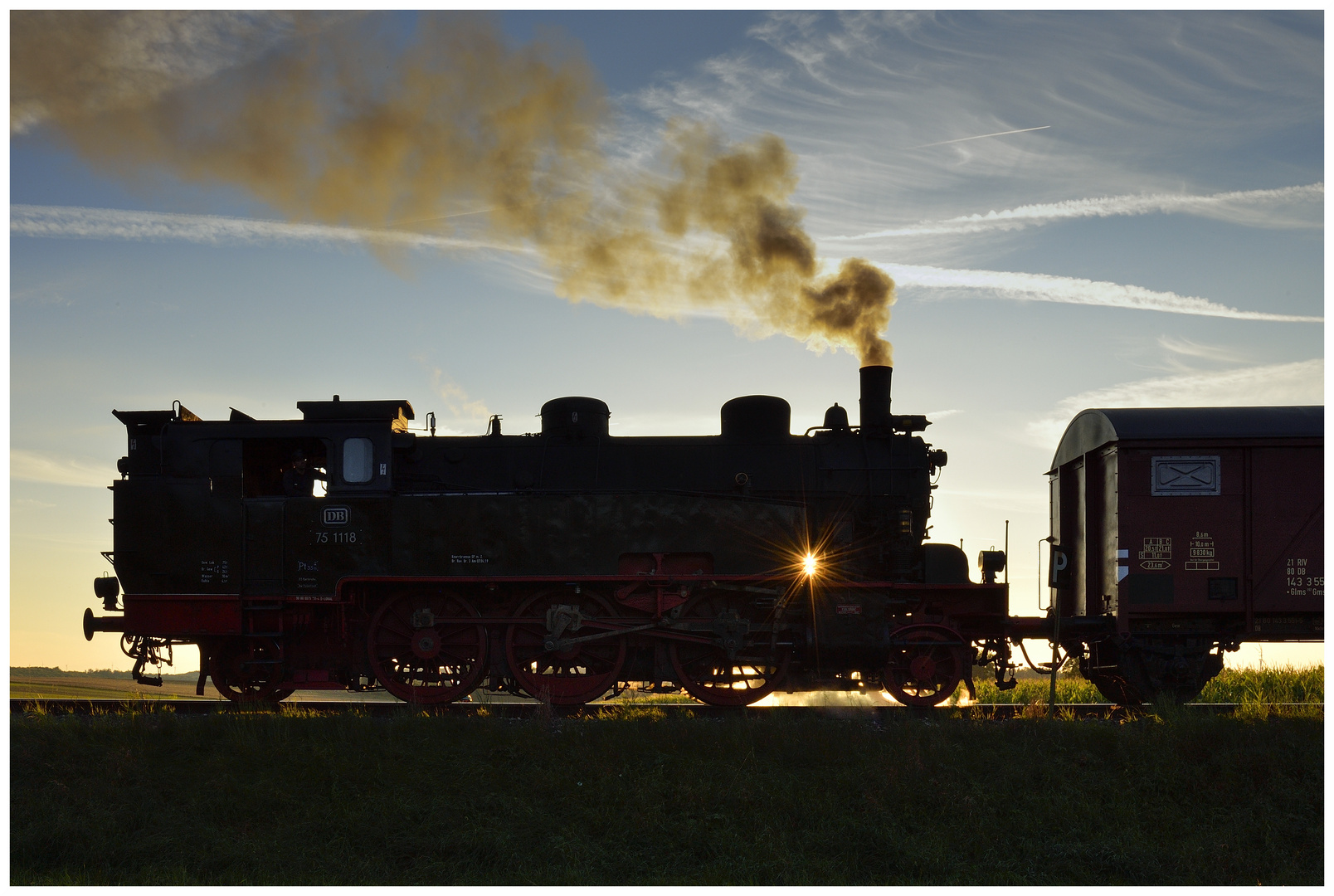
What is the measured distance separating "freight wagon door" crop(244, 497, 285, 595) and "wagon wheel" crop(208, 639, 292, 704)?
649 millimetres

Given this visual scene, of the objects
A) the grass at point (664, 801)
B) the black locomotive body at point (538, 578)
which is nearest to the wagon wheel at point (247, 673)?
the black locomotive body at point (538, 578)

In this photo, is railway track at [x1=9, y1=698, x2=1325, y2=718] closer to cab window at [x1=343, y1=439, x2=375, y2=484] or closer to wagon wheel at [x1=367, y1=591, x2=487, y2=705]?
wagon wheel at [x1=367, y1=591, x2=487, y2=705]

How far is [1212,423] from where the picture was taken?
36.2ft

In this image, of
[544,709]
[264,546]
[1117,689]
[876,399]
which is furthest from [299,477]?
[1117,689]

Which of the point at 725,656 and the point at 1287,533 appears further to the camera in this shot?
the point at 725,656

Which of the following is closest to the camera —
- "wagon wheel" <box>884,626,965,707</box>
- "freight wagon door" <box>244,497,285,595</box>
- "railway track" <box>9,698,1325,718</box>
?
"railway track" <box>9,698,1325,718</box>

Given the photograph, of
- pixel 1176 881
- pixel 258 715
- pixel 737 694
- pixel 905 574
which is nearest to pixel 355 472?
pixel 258 715

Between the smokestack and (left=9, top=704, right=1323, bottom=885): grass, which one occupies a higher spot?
the smokestack

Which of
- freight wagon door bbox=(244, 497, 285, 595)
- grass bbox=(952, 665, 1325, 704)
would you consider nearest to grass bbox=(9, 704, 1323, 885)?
freight wagon door bbox=(244, 497, 285, 595)

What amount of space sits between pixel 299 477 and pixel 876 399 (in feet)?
23.5

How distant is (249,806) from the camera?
Answer: 831 centimetres

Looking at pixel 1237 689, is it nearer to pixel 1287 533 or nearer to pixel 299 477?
pixel 1287 533

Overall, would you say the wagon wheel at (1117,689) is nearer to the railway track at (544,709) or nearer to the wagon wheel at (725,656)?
the railway track at (544,709)

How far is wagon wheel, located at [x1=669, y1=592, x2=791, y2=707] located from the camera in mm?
10828
